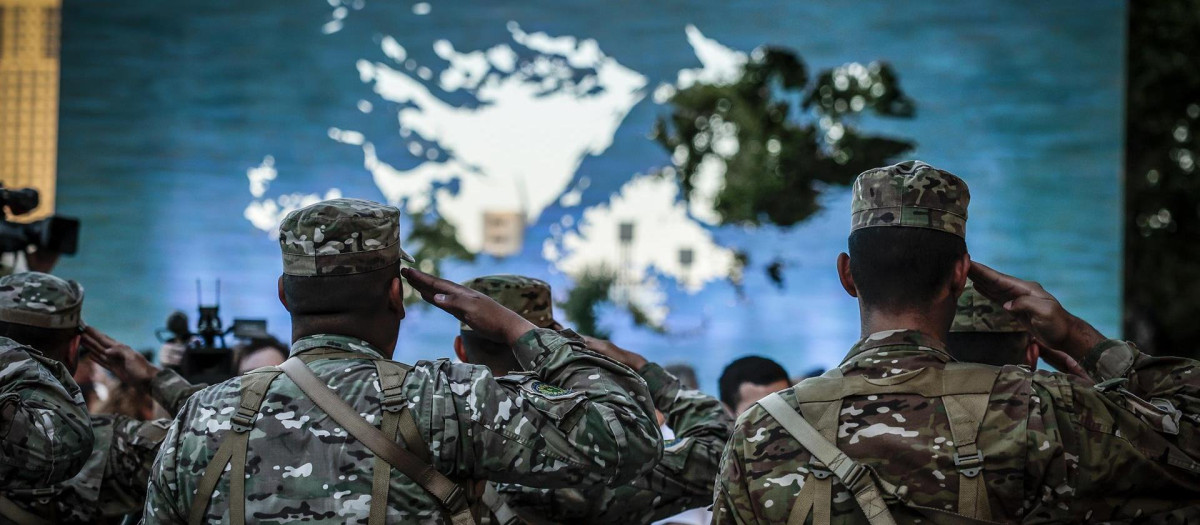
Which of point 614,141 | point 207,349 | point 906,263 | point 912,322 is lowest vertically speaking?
point 207,349

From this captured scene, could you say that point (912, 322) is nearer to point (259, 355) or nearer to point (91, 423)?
point (91, 423)

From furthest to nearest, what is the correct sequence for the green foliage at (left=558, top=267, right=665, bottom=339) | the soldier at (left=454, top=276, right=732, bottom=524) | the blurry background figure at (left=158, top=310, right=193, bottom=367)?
1. the green foliage at (left=558, top=267, right=665, bottom=339)
2. the blurry background figure at (left=158, top=310, right=193, bottom=367)
3. the soldier at (left=454, top=276, right=732, bottom=524)

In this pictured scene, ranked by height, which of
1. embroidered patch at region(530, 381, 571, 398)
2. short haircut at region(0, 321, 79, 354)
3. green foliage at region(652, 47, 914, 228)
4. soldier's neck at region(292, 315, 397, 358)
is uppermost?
green foliage at region(652, 47, 914, 228)

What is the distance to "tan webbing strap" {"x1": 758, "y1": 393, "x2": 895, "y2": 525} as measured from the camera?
188 centimetres

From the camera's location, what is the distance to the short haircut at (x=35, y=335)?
2.93 m

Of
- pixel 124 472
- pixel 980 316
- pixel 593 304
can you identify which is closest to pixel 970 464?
pixel 980 316

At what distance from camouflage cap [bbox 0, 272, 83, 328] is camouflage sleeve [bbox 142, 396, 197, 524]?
3.43 ft

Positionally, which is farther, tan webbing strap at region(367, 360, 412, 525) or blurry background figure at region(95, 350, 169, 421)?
blurry background figure at region(95, 350, 169, 421)

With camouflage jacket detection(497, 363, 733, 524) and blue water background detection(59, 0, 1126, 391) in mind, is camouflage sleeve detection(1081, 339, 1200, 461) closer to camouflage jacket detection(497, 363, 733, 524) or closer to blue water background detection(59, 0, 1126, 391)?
camouflage jacket detection(497, 363, 733, 524)

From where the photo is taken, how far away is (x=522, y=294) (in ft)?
10.1

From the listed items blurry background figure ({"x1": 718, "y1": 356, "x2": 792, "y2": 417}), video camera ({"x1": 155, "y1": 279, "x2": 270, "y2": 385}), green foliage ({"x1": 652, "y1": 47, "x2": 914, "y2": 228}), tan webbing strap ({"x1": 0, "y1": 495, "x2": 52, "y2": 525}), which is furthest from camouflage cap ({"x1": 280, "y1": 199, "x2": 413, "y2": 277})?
green foliage ({"x1": 652, "y1": 47, "x2": 914, "y2": 228})

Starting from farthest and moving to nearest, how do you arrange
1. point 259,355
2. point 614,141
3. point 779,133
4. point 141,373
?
point 614,141 → point 779,133 → point 259,355 → point 141,373

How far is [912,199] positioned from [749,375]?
219 centimetres

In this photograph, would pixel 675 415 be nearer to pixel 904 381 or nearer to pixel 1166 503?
pixel 904 381
